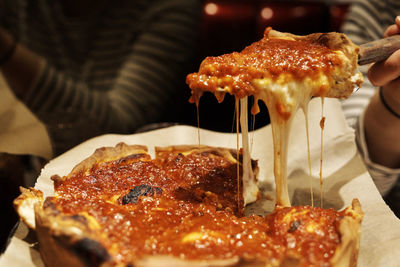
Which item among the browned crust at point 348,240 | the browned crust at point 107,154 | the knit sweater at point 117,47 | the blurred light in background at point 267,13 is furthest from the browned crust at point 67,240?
the blurred light in background at point 267,13

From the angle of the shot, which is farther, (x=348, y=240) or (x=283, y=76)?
(x=283, y=76)

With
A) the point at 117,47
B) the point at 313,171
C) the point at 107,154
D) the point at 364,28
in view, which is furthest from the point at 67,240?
the point at 364,28

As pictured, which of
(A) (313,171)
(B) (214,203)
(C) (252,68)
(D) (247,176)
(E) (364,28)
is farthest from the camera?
(E) (364,28)

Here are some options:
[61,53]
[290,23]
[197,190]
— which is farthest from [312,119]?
[61,53]

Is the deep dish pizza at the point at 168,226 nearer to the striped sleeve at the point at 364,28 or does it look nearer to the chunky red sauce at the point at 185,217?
the chunky red sauce at the point at 185,217

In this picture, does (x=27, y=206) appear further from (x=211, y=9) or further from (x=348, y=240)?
(x=211, y=9)

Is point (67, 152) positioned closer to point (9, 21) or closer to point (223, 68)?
point (223, 68)
